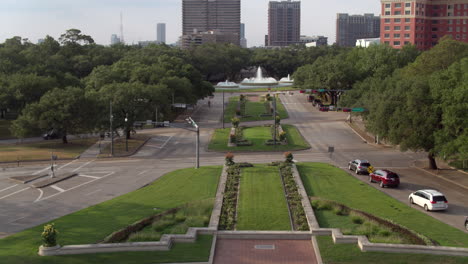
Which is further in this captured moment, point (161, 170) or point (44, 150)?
point (44, 150)

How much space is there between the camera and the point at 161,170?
57.9 meters

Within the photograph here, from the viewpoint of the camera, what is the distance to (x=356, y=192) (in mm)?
44719

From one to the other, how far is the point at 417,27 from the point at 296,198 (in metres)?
120

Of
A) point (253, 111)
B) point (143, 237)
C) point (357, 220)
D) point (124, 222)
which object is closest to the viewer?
point (143, 237)

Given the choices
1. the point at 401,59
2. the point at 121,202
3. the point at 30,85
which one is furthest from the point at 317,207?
the point at 401,59

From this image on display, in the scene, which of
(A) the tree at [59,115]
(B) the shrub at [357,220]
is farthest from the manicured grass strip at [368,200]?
(A) the tree at [59,115]

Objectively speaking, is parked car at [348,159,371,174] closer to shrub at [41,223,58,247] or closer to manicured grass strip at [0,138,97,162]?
shrub at [41,223,58,247]

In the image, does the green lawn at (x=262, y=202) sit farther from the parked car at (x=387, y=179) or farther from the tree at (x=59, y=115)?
the tree at (x=59, y=115)

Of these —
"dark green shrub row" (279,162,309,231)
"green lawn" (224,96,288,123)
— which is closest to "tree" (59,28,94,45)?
"green lawn" (224,96,288,123)

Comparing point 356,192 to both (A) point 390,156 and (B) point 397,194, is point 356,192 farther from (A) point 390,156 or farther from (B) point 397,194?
(A) point 390,156

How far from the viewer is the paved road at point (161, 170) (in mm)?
41188

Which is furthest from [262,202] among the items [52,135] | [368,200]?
[52,135]

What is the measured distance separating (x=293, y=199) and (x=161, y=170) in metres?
21.4

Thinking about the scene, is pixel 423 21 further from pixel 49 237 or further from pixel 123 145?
pixel 49 237
